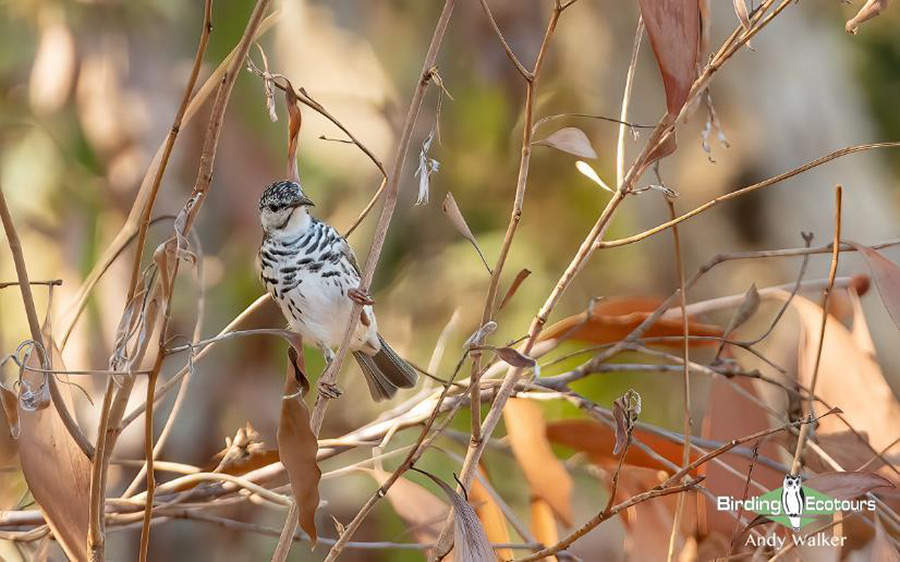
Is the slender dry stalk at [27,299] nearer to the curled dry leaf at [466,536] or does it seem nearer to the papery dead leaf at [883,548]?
the curled dry leaf at [466,536]

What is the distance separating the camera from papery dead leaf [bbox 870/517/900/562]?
0.71 metres

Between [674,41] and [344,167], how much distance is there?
6.73 feet

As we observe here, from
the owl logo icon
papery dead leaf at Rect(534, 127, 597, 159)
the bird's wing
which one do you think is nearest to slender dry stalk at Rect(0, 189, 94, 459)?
papery dead leaf at Rect(534, 127, 597, 159)

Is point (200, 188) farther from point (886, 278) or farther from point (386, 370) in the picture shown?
point (386, 370)

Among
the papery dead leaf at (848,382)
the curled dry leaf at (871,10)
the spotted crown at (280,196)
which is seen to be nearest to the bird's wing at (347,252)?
the spotted crown at (280,196)

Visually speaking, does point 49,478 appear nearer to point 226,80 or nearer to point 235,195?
point 226,80

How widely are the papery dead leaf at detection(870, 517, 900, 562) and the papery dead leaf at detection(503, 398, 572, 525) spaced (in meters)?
0.33

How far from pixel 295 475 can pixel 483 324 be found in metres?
0.13

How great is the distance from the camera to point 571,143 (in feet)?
2.08

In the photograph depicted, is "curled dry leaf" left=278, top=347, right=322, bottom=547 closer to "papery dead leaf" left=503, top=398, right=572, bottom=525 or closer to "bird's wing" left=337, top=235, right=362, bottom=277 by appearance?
"papery dead leaf" left=503, top=398, right=572, bottom=525

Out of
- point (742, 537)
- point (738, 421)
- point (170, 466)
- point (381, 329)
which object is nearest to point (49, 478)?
point (170, 466)

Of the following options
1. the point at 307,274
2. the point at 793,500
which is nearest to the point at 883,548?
the point at 793,500

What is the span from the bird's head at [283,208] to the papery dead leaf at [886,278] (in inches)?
17.0

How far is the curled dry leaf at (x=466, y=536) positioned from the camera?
570 mm
